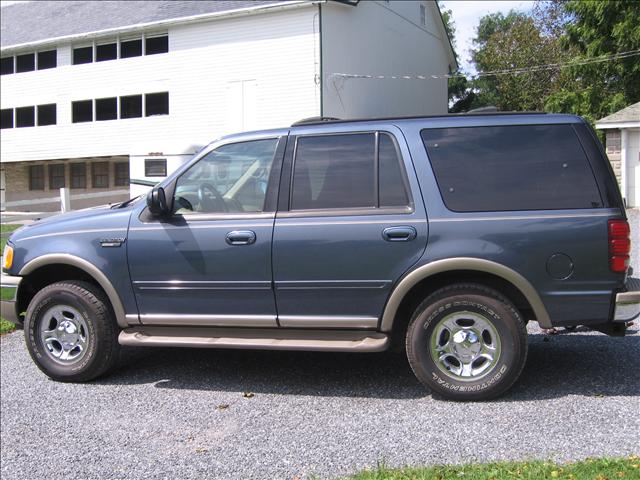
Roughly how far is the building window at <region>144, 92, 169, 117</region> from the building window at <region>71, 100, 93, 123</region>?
3045 millimetres

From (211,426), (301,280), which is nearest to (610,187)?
(301,280)

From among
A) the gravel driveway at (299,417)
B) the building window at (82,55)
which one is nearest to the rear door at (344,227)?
the gravel driveway at (299,417)

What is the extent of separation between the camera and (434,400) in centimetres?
489

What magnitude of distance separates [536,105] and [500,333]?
19.8ft

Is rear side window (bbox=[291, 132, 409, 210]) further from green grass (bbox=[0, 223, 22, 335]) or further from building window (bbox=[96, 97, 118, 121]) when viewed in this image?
building window (bbox=[96, 97, 118, 121])

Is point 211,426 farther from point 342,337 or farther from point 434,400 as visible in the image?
point 434,400

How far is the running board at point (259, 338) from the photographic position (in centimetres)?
485

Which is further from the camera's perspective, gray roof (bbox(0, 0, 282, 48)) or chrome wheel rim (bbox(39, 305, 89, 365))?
gray roof (bbox(0, 0, 282, 48))

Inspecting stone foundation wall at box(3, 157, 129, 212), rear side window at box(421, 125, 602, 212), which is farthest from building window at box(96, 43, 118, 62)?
rear side window at box(421, 125, 602, 212)

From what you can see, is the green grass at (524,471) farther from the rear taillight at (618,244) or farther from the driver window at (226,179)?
the driver window at (226,179)

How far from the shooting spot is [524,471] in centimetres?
357

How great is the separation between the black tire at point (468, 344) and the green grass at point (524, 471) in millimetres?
1014

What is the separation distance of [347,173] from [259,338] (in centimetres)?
140

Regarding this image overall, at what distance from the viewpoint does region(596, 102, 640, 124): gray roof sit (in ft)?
20.2
